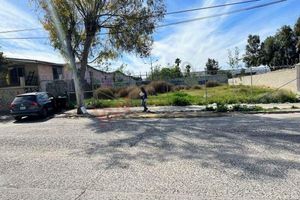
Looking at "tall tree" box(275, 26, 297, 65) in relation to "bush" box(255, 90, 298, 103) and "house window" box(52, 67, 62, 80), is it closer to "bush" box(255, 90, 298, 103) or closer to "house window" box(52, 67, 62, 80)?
"house window" box(52, 67, 62, 80)

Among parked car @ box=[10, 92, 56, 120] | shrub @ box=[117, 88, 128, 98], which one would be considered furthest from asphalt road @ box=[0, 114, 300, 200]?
shrub @ box=[117, 88, 128, 98]

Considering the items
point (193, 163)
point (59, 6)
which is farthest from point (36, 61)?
point (193, 163)

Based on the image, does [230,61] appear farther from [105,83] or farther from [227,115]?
[227,115]

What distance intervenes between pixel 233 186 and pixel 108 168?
2.76 metres

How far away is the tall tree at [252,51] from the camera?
87.5m

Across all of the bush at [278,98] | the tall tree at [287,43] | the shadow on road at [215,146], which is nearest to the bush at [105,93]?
the bush at [278,98]

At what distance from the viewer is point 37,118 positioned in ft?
61.6

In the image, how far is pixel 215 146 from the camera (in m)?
8.39

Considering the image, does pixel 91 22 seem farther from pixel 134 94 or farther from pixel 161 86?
pixel 161 86

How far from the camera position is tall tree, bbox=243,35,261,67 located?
8750cm

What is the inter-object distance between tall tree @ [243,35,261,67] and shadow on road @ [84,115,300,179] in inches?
3134

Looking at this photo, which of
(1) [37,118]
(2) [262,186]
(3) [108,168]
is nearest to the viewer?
(2) [262,186]

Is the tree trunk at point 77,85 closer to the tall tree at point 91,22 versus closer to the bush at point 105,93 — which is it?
the tall tree at point 91,22

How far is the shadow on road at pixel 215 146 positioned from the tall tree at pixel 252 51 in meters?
79.6
